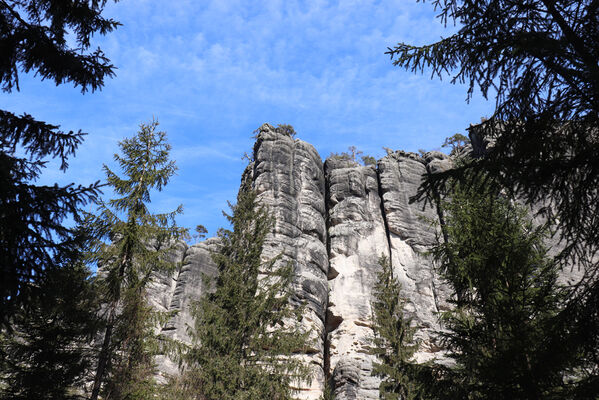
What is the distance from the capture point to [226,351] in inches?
579

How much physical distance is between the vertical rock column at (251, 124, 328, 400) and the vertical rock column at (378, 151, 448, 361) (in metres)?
5.40

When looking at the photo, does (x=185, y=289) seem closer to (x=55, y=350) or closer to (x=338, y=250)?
(x=338, y=250)

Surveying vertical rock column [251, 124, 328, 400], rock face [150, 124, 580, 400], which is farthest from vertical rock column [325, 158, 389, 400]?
vertical rock column [251, 124, 328, 400]

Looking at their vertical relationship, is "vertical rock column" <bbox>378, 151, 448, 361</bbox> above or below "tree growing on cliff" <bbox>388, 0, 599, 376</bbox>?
above

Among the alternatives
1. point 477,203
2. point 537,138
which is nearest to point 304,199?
point 477,203

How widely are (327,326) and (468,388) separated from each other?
21109mm

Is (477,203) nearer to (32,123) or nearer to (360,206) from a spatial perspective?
(32,123)

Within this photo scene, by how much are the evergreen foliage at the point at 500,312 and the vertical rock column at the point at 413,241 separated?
14.8 metres

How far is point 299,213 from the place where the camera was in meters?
32.4

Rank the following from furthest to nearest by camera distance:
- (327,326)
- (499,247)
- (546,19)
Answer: (327,326) < (499,247) < (546,19)

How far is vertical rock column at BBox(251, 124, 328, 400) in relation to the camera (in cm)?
2704

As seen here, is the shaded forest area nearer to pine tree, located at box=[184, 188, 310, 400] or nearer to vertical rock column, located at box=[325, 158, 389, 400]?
pine tree, located at box=[184, 188, 310, 400]

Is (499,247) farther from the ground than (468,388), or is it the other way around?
(499,247)

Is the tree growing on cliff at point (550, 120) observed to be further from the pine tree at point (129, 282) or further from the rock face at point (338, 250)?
the rock face at point (338, 250)
